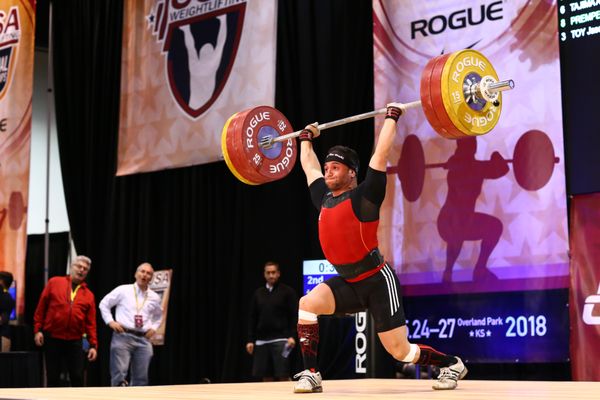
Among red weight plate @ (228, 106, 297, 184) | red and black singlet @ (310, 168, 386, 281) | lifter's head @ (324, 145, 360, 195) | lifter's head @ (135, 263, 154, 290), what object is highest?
red weight plate @ (228, 106, 297, 184)

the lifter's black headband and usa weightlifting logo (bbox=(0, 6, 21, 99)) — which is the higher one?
usa weightlifting logo (bbox=(0, 6, 21, 99))

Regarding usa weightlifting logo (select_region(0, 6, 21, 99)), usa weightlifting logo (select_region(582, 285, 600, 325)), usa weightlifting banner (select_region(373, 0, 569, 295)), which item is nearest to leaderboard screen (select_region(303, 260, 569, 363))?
usa weightlifting banner (select_region(373, 0, 569, 295))

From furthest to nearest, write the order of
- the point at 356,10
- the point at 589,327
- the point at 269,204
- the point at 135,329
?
the point at 269,204 < the point at 356,10 < the point at 135,329 < the point at 589,327

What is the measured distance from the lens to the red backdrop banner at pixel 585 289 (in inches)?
233

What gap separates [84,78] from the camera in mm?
10156

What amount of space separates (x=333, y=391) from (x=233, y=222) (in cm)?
481

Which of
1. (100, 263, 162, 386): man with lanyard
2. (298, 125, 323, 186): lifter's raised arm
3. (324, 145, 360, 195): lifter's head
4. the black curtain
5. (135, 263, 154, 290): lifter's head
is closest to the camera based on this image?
(324, 145, 360, 195): lifter's head

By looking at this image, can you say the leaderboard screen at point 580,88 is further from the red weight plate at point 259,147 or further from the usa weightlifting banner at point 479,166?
the red weight plate at point 259,147

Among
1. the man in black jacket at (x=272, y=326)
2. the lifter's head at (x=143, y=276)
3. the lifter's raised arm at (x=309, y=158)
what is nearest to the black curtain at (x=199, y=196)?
the man in black jacket at (x=272, y=326)

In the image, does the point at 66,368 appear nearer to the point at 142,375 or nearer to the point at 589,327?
the point at 142,375

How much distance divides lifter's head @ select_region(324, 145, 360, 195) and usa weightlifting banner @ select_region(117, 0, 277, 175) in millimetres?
3775

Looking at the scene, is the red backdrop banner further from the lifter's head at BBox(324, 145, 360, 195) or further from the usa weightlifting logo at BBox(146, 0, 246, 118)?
the usa weightlifting logo at BBox(146, 0, 246, 118)

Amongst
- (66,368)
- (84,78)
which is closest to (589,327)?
(66,368)

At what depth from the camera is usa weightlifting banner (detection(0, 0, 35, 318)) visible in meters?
9.04
